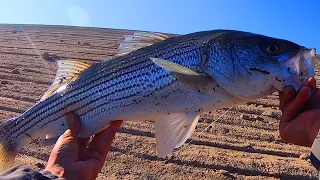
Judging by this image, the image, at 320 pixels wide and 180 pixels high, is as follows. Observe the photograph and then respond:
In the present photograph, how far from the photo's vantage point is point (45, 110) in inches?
133

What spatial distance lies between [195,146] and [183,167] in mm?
608

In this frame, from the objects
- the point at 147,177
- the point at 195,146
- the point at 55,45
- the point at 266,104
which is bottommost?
the point at 147,177

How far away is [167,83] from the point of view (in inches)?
115

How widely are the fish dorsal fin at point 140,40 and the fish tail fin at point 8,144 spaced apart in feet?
3.61

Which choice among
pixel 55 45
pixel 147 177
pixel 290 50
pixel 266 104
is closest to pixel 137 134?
pixel 147 177

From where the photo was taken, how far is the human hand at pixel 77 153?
288cm

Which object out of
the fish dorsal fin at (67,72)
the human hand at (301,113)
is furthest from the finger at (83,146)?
the human hand at (301,113)

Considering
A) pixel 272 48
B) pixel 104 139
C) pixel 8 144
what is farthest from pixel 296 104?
pixel 8 144

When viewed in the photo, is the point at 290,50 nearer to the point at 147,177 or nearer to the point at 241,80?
the point at 241,80

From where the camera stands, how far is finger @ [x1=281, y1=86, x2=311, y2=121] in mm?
2635

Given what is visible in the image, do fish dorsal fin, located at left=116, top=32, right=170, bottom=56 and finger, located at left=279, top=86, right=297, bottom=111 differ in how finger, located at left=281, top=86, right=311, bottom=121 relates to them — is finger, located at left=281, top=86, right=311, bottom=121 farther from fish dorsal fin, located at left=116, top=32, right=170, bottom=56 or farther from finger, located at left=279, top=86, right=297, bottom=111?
fish dorsal fin, located at left=116, top=32, right=170, bottom=56

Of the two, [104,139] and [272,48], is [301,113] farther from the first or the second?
[104,139]

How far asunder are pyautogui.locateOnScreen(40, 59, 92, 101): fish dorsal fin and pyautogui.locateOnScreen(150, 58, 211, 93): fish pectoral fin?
0.86 m

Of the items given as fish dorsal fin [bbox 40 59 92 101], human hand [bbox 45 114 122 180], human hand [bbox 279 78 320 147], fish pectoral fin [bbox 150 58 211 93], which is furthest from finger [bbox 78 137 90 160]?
human hand [bbox 279 78 320 147]
